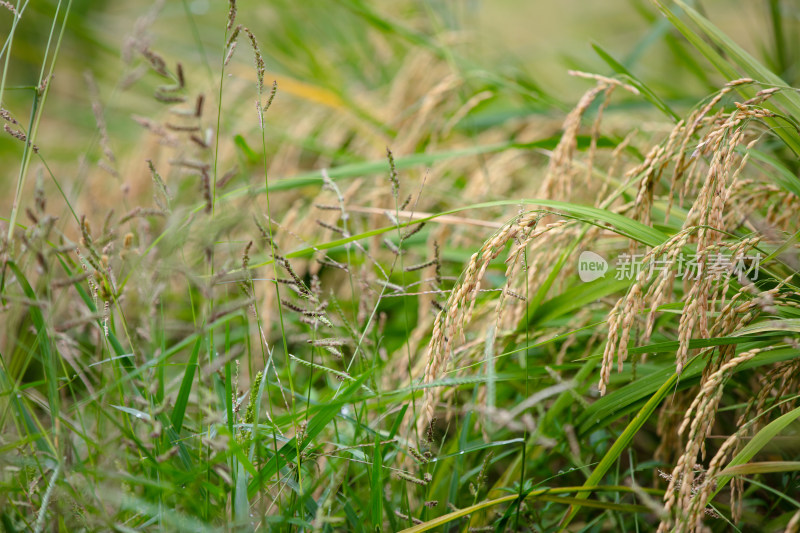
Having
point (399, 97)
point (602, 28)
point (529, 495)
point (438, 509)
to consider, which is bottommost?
point (438, 509)

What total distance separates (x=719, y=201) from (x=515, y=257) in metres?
0.33

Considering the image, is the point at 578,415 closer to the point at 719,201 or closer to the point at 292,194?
the point at 719,201

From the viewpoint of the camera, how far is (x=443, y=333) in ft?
2.96

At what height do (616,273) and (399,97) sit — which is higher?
(399,97)

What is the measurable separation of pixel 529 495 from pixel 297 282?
1.70 feet

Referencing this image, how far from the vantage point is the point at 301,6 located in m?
3.23

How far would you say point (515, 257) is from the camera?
91 cm

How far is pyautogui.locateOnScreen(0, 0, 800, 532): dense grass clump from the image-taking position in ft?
2.84

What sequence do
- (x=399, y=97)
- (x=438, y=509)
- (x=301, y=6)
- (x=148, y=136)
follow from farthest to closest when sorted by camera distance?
(x=301, y=6), (x=148, y=136), (x=399, y=97), (x=438, y=509)

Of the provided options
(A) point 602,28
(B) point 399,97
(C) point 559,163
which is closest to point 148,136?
(B) point 399,97

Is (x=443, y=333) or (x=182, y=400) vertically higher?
(x=443, y=333)

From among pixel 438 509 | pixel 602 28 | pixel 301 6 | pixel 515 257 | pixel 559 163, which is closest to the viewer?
pixel 515 257

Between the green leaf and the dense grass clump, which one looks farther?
the green leaf

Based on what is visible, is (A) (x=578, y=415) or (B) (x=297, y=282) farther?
(A) (x=578, y=415)
